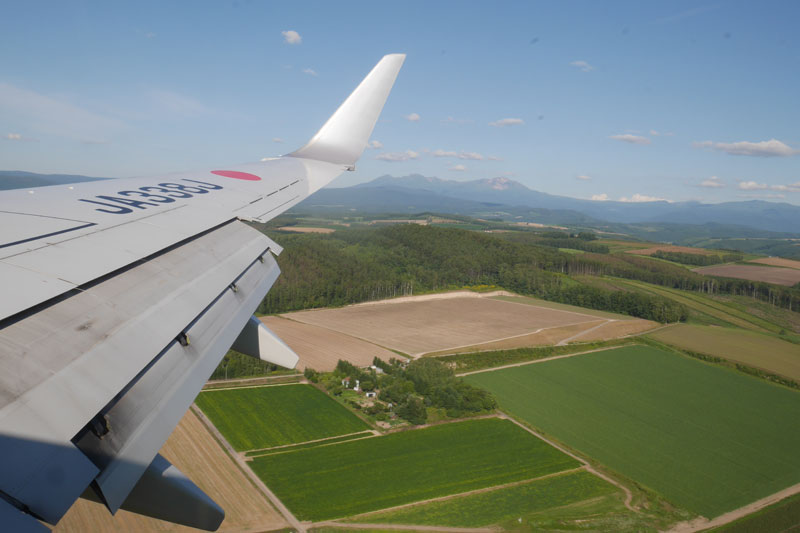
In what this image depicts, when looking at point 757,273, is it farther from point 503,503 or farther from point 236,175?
point 236,175

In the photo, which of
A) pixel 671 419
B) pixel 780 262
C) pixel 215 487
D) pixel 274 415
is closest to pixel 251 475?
pixel 215 487

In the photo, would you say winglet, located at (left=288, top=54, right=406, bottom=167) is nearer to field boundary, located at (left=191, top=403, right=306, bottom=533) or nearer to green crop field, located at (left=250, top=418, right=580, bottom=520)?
field boundary, located at (left=191, top=403, right=306, bottom=533)

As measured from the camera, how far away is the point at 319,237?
77938mm

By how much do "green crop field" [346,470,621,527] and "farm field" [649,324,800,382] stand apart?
2657 cm

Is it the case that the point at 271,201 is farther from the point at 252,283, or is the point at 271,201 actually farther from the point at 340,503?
the point at 340,503

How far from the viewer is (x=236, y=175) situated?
6660 millimetres

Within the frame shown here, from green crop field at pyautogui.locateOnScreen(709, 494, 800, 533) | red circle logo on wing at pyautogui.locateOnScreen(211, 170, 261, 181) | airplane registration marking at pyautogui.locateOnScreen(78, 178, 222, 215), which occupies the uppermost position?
red circle logo on wing at pyautogui.locateOnScreen(211, 170, 261, 181)

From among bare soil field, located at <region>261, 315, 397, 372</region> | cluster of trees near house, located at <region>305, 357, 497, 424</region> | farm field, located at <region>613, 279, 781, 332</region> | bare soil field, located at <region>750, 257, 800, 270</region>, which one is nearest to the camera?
cluster of trees near house, located at <region>305, 357, 497, 424</region>

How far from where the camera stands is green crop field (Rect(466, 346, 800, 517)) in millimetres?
23031

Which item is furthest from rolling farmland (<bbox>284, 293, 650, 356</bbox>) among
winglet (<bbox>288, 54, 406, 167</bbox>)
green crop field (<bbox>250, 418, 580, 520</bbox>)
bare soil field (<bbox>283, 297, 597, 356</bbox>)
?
winglet (<bbox>288, 54, 406, 167</bbox>)

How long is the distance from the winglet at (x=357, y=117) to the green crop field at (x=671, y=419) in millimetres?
22735

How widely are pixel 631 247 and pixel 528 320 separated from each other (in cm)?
7376

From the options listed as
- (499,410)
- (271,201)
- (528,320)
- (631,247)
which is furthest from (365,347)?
(631,247)

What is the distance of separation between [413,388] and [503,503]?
1198 centimetres
